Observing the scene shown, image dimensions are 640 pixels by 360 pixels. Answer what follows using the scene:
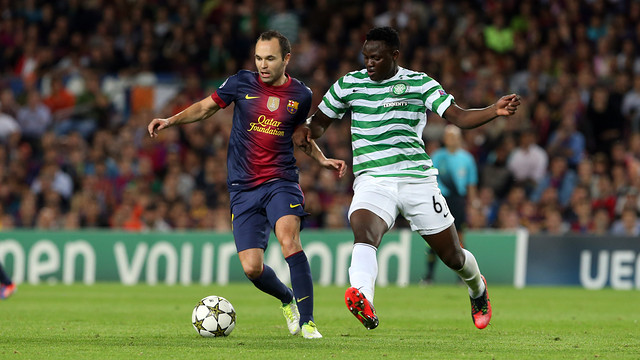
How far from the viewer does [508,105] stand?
6.78m

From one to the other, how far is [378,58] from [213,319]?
2.35m

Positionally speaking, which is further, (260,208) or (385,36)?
(260,208)

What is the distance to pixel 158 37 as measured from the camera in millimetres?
21203

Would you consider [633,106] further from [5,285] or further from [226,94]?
→ [226,94]

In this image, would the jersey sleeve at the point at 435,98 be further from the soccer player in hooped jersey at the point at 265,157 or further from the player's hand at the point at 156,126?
the player's hand at the point at 156,126

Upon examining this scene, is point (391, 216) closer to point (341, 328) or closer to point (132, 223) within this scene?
point (341, 328)

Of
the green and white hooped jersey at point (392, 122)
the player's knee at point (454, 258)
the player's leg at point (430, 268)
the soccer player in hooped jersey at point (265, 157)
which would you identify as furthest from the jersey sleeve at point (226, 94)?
the player's leg at point (430, 268)

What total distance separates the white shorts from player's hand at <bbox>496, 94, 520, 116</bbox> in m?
0.97

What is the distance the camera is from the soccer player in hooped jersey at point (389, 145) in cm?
732

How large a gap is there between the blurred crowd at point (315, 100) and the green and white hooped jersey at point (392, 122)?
9146 millimetres

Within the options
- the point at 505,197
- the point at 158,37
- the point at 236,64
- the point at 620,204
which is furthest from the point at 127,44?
the point at 620,204

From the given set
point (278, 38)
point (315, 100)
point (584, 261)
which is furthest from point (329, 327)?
point (315, 100)

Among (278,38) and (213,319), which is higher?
(278,38)

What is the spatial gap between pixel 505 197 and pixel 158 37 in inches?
326
